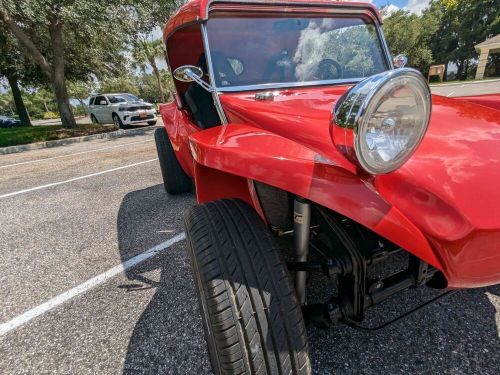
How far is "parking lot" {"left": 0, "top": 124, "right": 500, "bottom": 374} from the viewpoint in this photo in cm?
131

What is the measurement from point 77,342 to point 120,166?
14.8 feet

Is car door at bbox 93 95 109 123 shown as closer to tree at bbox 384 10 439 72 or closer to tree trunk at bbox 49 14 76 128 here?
tree trunk at bbox 49 14 76 128

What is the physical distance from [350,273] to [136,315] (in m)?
1.29

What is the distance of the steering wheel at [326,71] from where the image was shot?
2008mm

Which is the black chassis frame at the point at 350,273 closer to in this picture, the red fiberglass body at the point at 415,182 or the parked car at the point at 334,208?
the parked car at the point at 334,208

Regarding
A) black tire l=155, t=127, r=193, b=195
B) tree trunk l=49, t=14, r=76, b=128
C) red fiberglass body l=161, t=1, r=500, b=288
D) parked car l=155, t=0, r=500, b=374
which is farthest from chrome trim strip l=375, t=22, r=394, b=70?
tree trunk l=49, t=14, r=76, b=128

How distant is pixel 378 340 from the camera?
→ 1.38 metres

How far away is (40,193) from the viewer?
4074mm

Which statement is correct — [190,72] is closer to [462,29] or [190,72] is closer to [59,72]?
[59,72]

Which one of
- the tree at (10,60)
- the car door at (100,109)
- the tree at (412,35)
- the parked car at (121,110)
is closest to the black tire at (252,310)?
the parked car at (121,110)

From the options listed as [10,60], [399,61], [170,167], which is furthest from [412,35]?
[170,167]

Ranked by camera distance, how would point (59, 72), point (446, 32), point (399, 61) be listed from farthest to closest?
point (446, 32), point (59, 72), point (399, 61)

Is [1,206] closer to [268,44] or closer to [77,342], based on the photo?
[77,342]

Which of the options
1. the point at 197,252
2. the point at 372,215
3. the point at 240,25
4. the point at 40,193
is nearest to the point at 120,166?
the point at 40,193
